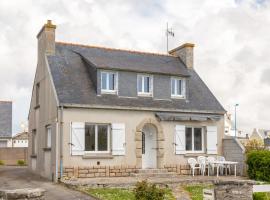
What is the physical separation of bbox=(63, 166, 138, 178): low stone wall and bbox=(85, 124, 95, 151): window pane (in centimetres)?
99

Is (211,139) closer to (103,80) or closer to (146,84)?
(146,84)

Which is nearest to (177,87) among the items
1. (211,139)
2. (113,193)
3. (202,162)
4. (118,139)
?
(211,139)

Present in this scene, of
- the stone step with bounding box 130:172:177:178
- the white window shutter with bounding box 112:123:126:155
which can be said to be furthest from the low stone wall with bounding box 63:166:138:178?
the white window shutter with bounding box 112:123:126:155

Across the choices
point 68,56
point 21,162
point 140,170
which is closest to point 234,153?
point 140,170

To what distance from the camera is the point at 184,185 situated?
2023 cm

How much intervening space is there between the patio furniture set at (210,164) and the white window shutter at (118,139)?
4.03 meters

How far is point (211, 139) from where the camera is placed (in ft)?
82.4

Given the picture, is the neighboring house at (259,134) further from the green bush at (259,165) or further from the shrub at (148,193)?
the shrub at (148,193)

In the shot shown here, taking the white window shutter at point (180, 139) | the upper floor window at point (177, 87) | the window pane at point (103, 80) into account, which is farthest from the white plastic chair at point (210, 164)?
the window pane at point (103, 80)

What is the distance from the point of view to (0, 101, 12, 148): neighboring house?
141ft

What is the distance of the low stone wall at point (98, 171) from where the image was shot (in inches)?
831

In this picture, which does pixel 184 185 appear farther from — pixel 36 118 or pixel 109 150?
pixel 36 118

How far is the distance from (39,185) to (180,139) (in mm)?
8110

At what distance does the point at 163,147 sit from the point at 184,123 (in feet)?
6.13
